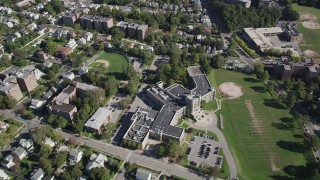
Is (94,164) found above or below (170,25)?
below

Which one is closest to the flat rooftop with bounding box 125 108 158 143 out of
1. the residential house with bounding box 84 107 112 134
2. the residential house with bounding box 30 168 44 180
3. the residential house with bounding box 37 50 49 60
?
the residential house with bounding box 84 107 112 134

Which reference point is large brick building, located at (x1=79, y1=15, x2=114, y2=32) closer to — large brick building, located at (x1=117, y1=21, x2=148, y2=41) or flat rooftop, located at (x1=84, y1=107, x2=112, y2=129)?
large brick building, located at (x1=117, y1=21, x2=148, y2=41)

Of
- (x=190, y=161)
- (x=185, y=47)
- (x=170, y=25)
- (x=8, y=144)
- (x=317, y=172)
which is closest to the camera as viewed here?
(x=317, y=172)

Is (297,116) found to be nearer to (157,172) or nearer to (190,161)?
(190,161)

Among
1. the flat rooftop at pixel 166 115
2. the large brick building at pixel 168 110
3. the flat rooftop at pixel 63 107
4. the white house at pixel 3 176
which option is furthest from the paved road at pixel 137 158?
the white house at pixel 3 176

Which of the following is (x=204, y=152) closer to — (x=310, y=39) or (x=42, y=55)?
(x=42, y=55)

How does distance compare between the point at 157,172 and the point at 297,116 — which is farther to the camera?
the point at 297,116

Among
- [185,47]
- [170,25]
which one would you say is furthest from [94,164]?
[170,25]
